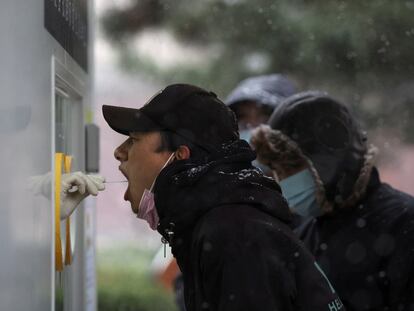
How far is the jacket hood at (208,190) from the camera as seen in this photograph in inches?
94.8

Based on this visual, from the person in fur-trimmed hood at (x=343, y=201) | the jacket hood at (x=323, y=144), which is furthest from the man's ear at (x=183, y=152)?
the jacket hood at (x=323, y=144)

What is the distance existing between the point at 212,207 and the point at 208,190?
0.05m

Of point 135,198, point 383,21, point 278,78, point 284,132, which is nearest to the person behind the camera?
point 135,198

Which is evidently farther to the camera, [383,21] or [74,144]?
[383,21]

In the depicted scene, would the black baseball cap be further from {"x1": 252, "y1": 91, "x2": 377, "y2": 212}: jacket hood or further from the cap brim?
{"x1": 252, "y1": 91, "x2": 377, "y2": 212}: jacket hood

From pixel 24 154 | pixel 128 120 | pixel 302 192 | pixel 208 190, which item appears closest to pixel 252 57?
pixel 302 192

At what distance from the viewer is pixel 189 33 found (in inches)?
471

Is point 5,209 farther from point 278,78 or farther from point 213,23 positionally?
point 213,23

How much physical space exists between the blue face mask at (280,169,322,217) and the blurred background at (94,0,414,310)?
7471 mm

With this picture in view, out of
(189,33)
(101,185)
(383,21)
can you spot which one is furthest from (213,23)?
(101,185)

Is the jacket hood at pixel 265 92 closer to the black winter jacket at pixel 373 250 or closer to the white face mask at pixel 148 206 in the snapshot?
the black winter jacket at pixel 373 250

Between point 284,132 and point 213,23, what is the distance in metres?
8.21

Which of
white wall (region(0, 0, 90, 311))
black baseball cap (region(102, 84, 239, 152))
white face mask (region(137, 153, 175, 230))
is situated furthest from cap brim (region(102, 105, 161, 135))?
white wall (region(0, 0, 90, 311))

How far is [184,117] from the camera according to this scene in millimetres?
2561
